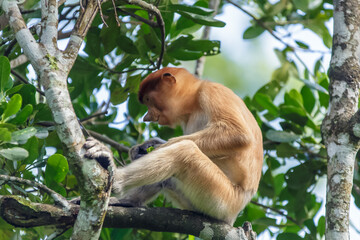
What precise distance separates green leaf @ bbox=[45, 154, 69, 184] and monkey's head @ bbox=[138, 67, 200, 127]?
1489mm

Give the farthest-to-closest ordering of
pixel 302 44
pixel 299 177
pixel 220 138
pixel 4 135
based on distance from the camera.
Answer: pixel 302 44 → pixel 299 177 → pixel 220 138 → pixel 4 135

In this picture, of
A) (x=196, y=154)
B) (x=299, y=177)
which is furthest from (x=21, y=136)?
(x=299, y=177)

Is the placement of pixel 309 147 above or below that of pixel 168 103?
below

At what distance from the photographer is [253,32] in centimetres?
620

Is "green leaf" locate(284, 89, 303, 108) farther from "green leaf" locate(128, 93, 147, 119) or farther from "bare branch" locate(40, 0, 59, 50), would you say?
"bare branch" locate(40, 0, 59, 50)

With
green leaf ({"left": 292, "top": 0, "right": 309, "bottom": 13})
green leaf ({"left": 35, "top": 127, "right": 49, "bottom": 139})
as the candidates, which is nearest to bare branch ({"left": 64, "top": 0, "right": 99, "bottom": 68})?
green leaf ({"left": 35, "top": 127, "right": 49, "bottom": 139})

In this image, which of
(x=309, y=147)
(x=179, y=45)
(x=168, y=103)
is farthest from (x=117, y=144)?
(x=309, y=147)

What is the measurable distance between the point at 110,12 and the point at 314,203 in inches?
126

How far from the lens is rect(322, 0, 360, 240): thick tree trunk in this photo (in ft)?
11.6

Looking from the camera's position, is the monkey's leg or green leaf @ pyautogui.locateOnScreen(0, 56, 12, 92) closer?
green leaf @ pyautogui.locateOnScreen(0, 56, 12, 92)

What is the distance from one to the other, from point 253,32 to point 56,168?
3418 millimetres

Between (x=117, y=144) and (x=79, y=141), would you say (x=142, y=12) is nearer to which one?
(x=117, y=144)

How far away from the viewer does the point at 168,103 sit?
5.16 m

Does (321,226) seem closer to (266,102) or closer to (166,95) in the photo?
(266,102)
